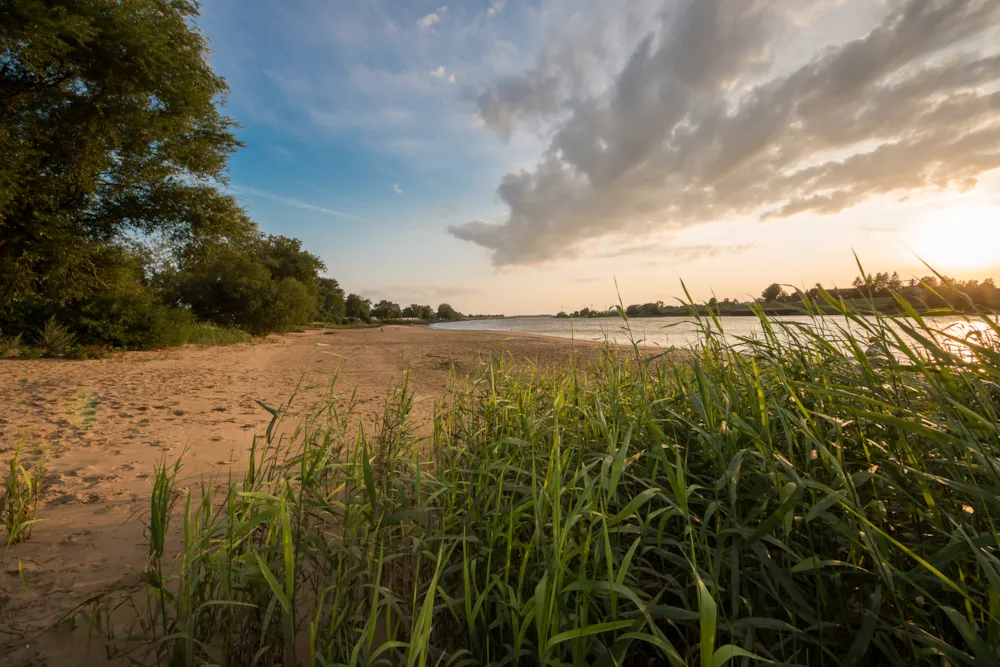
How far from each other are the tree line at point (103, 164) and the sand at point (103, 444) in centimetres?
291

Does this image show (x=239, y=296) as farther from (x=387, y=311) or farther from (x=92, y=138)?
(x=387, y=311)

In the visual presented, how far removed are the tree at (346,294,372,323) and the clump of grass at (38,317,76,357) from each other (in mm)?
53302

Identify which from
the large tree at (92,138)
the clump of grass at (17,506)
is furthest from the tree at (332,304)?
the clump of grass at (17,506)

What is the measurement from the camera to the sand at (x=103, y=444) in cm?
202

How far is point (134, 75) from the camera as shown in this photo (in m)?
10.4

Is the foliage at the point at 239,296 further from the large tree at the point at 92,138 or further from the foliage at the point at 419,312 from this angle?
the foliage at the point at 419,312

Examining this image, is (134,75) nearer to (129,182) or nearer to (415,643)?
(129,182)

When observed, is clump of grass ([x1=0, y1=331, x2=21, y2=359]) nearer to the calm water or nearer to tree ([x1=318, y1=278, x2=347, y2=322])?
the calm water

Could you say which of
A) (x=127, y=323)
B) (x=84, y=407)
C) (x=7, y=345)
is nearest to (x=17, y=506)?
(x=84, y=407)

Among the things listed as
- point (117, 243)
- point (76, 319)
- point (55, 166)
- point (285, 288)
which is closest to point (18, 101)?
point (55, 166)

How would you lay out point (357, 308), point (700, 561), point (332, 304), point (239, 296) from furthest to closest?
point (357, 308)
point (332, 304)
point (239, 296)
point (700, 561)

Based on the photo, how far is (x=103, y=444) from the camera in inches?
169

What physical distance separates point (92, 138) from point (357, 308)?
56.2 metres

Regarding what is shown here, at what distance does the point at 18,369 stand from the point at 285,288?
20760 mm
